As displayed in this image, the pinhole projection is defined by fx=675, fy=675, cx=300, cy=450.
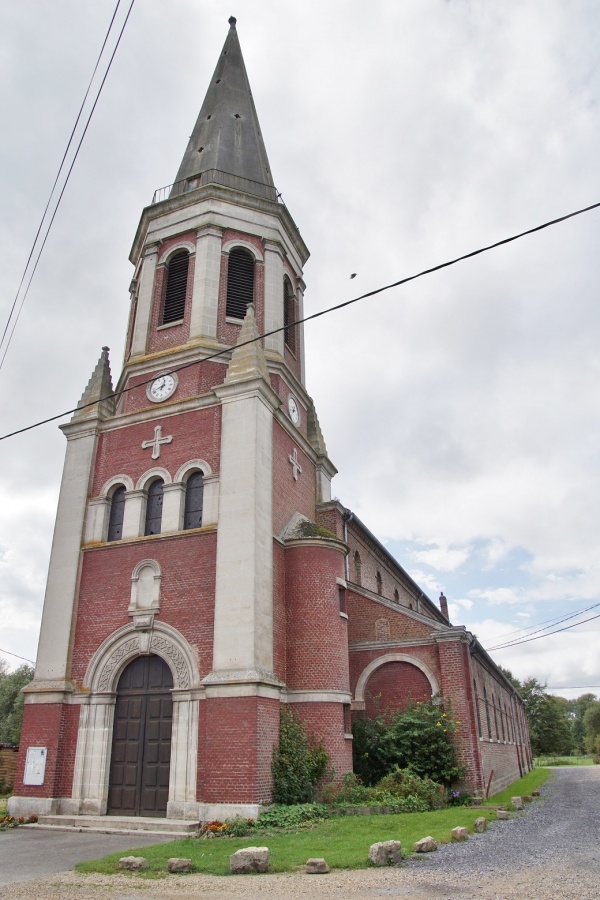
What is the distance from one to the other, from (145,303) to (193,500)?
8106 millimetres

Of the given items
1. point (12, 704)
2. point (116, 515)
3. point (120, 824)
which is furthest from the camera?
point (12, 704)

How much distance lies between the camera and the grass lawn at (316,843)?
9727mm

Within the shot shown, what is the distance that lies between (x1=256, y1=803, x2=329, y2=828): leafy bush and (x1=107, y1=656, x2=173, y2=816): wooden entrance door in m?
3.01

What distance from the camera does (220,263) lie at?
75.5 ft

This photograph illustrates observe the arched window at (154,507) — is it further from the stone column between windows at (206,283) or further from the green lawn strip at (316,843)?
the green lawn strip at (316,843)

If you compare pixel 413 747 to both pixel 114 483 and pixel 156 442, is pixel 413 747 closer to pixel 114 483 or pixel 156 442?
pixel 156 442

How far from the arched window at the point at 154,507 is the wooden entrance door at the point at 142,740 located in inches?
142

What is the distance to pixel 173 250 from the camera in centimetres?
2375

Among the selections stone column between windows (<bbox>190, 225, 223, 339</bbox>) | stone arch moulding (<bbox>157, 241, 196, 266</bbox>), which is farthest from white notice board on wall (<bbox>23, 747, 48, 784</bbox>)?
stone arch moulding (<bbox>157, 241, 196, 266</bbox>)

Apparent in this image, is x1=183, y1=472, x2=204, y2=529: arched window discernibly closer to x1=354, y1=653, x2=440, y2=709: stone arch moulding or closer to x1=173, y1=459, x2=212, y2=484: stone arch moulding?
x1=173, y1=459, x2=212, y2=484: stone arch moulding

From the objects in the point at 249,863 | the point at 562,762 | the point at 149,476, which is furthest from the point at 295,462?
the point at 562,762

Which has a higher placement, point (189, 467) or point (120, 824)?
point (189, 467)

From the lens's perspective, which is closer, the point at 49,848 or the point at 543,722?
the point at 49,848

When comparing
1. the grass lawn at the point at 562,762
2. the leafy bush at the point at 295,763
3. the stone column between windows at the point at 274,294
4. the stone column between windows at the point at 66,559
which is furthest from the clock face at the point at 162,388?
the grass lawn at the point at 562,762
